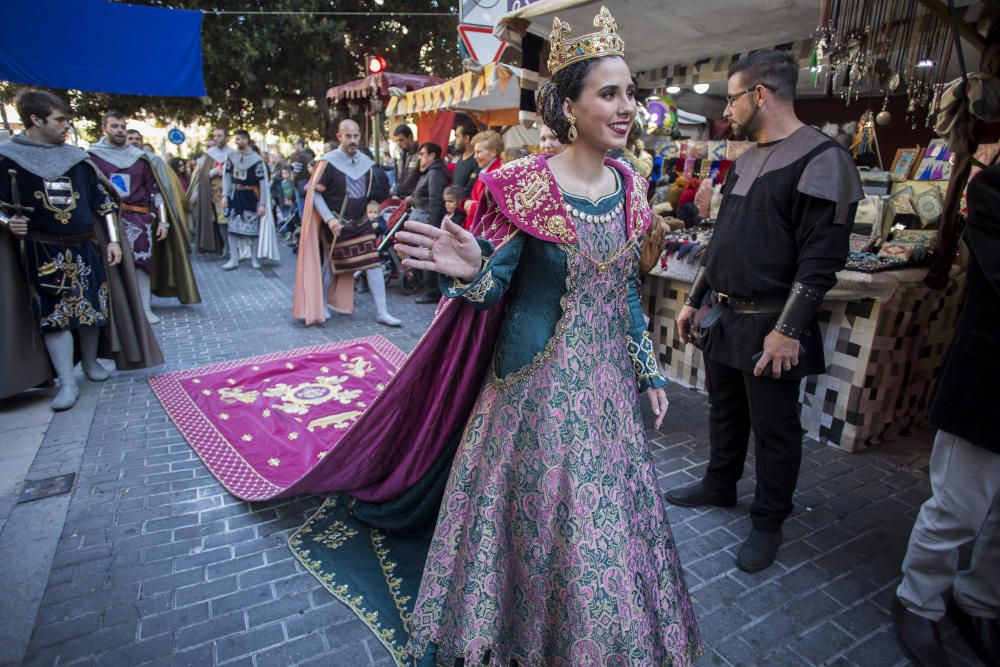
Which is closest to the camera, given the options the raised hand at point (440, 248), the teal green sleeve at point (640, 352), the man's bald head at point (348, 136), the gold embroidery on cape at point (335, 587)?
the raised hand at point (440, 248)

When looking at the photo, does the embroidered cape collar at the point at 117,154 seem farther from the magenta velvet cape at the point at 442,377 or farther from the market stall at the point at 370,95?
the market stall at the point at 370,95

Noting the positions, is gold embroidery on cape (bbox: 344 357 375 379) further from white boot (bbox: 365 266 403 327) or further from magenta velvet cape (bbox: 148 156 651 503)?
magenta velvet cape (bbox: 148 156 651 503)

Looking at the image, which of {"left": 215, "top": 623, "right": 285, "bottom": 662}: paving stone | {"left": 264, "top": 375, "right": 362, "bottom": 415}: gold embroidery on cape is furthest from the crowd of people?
{"left": 264, "top": 375, "right": 362, "bottom": 415}: gold embroidery on cape

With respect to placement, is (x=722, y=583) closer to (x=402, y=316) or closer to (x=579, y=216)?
(x=579, y=216)

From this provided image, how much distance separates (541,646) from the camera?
1.72 metres

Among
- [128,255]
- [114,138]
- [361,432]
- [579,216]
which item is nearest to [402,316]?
[128,255]

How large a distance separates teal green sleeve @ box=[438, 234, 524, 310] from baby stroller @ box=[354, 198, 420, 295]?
591 centimetres

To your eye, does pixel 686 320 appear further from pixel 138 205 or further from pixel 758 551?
pixel 138 205

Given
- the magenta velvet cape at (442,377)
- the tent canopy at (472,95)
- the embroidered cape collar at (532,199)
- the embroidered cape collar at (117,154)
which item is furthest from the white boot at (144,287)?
the embroidered cape collar at (532,199)

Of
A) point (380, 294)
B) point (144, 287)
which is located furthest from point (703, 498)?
point (144, 287)

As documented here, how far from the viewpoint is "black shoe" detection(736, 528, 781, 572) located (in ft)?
8.29

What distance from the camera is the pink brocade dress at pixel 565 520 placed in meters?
1.64

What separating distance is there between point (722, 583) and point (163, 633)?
2218 mm

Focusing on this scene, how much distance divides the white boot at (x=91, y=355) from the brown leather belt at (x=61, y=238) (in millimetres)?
698
